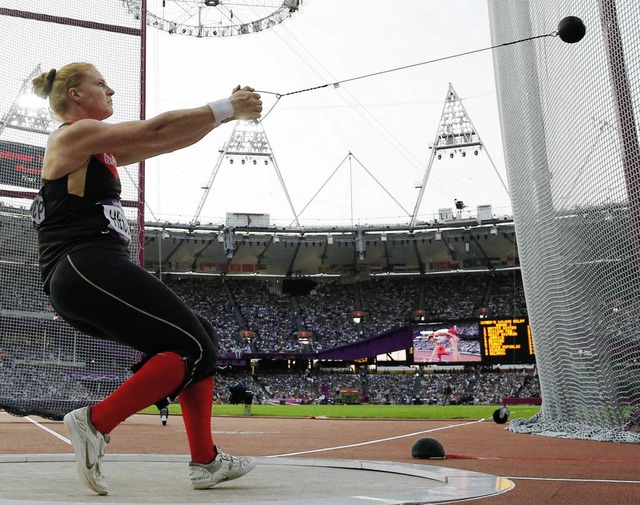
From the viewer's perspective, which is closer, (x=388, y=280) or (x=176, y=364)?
Result: (x=176, y=364)

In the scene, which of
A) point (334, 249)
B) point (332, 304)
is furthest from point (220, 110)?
point (332, 304)

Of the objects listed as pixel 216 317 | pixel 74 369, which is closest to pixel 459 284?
pixel 216 317

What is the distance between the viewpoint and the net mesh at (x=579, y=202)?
7492 mm

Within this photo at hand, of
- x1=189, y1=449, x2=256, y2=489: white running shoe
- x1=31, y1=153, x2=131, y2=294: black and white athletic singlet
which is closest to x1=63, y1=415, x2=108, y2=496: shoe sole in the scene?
x1=189, y1=449, x2=256, y2=489: white running shoe

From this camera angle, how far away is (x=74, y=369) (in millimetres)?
11070

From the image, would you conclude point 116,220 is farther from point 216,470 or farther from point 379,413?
point 379,413

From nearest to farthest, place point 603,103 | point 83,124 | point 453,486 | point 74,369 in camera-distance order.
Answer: point 83,124
point 453,486
point 603,103
point 74,369

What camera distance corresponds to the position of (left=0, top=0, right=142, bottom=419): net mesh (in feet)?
35.2

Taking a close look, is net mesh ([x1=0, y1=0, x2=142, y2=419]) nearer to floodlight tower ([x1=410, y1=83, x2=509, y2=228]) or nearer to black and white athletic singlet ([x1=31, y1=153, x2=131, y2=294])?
black and white athletic singlet ([x1=31, y1=153, x2=131, y2=294])

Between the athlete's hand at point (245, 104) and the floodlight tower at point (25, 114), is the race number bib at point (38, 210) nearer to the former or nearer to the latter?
the athlete's hand at point (245, 104)

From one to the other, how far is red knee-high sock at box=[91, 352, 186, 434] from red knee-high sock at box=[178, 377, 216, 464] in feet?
1.10

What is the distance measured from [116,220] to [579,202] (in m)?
6.95

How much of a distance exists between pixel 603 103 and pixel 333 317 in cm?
3858

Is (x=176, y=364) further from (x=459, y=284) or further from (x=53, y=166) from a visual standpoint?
(x=459, y=284)
